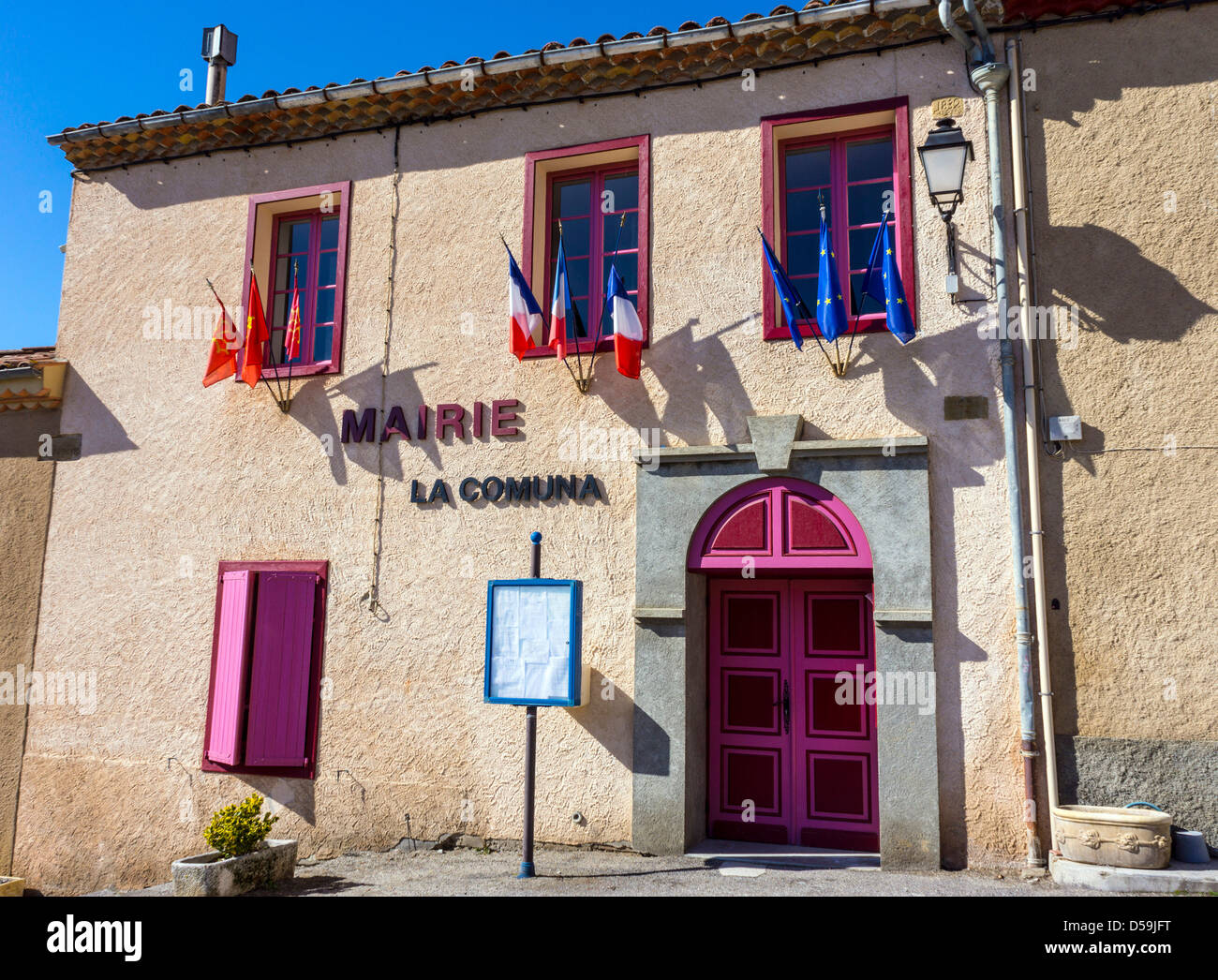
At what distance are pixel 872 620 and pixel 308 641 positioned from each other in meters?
4.64

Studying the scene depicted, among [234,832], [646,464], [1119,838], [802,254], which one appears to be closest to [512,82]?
[802,254]

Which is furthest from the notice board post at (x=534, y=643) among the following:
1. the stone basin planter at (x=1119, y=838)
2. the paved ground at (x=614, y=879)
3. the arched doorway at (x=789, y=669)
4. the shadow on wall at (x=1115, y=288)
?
the shadow on wall at (x=1115, y=288)

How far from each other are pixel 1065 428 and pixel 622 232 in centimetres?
381

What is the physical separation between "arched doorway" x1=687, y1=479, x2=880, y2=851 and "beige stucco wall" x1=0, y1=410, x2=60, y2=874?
253 inches

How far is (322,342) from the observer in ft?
28.8

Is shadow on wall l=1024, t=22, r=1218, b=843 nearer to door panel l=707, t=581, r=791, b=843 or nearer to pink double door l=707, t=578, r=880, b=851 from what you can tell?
pink double door l=707, t=578, r=880, b=851

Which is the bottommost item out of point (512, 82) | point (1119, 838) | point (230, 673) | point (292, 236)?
point (1119, 838)

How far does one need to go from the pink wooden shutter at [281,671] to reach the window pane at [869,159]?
5.57 metres

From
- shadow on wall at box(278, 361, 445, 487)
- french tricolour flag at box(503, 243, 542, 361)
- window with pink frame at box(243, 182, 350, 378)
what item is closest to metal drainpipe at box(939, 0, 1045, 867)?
french tricolour flag at box(503, 243, 542, 361)

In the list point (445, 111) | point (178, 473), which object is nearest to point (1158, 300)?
point (445, 111)

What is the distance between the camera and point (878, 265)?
703cm

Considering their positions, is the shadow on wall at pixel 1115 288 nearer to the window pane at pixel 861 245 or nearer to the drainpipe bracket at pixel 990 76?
the drainpipe bracket at pixel 990 76

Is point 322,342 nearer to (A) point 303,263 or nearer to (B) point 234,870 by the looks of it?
(A) point 303,263

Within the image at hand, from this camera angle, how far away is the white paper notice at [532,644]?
6598 millimetres
